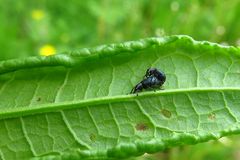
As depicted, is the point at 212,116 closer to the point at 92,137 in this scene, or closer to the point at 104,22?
the point at 92,137

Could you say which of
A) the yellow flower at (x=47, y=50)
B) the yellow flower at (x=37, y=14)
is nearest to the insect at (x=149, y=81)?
the yellow flower at (x=47, y=50)

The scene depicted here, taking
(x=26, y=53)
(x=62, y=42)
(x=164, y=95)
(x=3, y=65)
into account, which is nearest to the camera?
(x=3, y=65)

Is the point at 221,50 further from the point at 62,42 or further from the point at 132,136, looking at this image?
the point at 62,42

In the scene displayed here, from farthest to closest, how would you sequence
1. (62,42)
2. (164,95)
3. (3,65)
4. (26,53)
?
(62,42) → (26,53) → (164,95) → (3,65)

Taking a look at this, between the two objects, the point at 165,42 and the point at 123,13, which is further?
the point at 123,13

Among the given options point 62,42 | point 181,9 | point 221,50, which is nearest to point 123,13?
point 62,42

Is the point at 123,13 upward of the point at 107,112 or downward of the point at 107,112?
upward

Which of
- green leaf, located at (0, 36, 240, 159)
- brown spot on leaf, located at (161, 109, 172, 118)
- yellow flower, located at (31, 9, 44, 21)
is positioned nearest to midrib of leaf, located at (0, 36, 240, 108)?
green leaf, located at (0, 36, 240, 159)

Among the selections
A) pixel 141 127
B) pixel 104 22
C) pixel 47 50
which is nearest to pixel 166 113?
pixel 141 127
